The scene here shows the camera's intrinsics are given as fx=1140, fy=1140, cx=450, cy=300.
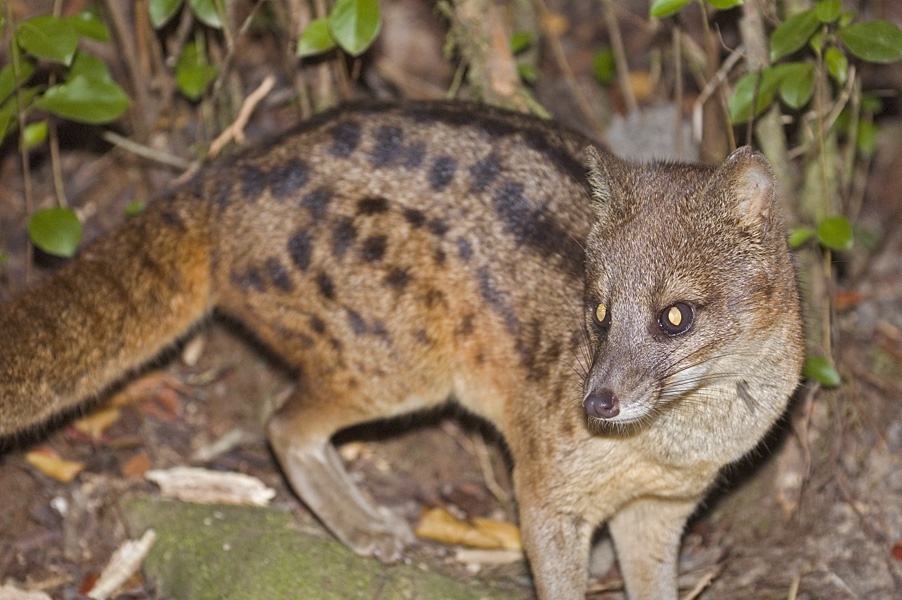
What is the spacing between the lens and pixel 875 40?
5.20 meters

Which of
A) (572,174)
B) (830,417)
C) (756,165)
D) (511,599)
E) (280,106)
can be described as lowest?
(511,599)

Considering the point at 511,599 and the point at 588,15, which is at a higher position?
the point at 588,15

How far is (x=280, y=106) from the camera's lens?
24.4ft

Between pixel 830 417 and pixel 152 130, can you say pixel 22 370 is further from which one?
pixel 830 417

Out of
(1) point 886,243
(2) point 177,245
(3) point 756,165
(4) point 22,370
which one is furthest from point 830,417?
(4) point 22,370

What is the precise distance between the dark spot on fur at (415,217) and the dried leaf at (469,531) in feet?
5.45

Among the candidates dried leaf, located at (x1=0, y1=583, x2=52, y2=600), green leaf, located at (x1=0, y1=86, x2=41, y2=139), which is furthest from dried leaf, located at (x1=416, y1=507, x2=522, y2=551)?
green leaf, located at (x1=0, y1=86, x2=41, y2=139)

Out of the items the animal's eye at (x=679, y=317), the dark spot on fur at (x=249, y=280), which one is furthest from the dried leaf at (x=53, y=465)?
the animal's eye at (x=679, y=317)

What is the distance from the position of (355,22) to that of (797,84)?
A: 7.02ft

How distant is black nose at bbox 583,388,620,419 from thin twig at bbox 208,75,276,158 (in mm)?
3322

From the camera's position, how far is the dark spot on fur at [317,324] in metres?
5.42

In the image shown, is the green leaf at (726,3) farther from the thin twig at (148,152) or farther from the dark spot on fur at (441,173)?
the thin twig at (148,152)

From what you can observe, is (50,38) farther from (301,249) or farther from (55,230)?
(301,249)

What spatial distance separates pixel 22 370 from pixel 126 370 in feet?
2.14
